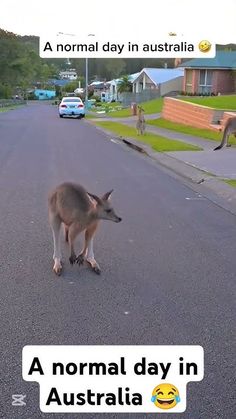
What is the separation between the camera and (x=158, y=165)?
15.1 meters

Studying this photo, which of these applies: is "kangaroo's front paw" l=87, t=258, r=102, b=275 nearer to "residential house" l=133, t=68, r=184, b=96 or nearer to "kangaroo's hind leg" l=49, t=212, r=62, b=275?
"kangaroo's hind leg" l=49, t=212, r=62, b=275

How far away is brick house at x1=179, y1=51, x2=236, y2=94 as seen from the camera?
162 feet

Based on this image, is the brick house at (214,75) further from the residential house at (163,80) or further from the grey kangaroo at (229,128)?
the grey kangaroo at (229,128)

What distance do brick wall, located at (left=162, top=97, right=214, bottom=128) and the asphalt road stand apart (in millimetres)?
15186

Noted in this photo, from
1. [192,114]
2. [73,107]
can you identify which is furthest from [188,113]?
[73,107]

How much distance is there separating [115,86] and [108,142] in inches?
2795

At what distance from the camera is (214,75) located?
49.5 m

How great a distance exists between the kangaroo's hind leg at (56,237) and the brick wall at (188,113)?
63.5 ft

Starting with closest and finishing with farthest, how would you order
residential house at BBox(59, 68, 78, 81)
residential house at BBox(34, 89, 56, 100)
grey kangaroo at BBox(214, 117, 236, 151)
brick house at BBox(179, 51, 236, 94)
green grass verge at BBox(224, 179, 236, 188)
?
green grass verge at BBox(224, 179, 236, 188)
grey kangaroo at BBox(214, 117, 236, 151)
brick house at BBox(179, 51, 236, 94)
residential house at BBox(34, 89, 56, 100)
residential house at BBox(59, 68, 78, 81)

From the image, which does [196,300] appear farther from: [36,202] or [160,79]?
[160,79]

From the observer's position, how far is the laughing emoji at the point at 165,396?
11.2 feet

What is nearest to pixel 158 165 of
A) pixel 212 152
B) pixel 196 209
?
pixel 212 152

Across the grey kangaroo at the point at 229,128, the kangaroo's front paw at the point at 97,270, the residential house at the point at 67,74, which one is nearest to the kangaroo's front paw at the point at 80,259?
the kangaroo's front paw at the point at 97,270

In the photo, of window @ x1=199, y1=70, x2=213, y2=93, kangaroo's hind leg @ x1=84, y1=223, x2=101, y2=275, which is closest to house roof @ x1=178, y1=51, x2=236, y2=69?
window @ x1=199, y1=70, x2=213, y2=93
